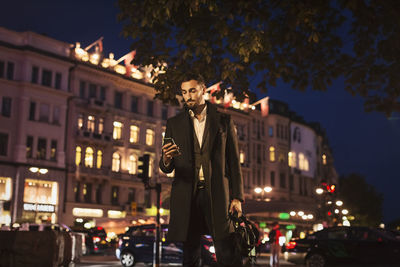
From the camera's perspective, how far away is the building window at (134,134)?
55812 mm

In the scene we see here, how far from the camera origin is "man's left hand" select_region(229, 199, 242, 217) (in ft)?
15.7

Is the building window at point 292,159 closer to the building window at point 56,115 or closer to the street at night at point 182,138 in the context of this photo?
the street at night at point 182,138

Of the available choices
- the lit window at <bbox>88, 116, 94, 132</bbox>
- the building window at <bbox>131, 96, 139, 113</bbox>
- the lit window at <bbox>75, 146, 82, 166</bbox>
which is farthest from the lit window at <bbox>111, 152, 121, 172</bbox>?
the building window at <bbox>131, 96, 139, 113</bbox>

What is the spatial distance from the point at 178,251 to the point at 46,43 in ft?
104

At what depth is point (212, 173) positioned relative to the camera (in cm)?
485

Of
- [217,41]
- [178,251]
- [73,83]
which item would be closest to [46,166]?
[73,83]

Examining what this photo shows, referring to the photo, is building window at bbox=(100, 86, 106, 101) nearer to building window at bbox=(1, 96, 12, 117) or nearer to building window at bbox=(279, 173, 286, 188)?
building window at bbox=(1, 96, 12, 117)

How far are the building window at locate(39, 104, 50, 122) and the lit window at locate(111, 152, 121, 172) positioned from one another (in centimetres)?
848

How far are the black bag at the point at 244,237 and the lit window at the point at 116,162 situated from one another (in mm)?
49394

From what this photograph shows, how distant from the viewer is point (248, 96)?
12.8 metres

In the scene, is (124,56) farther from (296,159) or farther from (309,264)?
(309,264)

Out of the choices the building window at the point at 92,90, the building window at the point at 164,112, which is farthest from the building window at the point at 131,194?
the building window at the point at 92,90

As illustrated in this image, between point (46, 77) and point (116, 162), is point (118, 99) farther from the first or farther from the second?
point (46, 77)

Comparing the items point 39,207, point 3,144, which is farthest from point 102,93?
point 39,207
